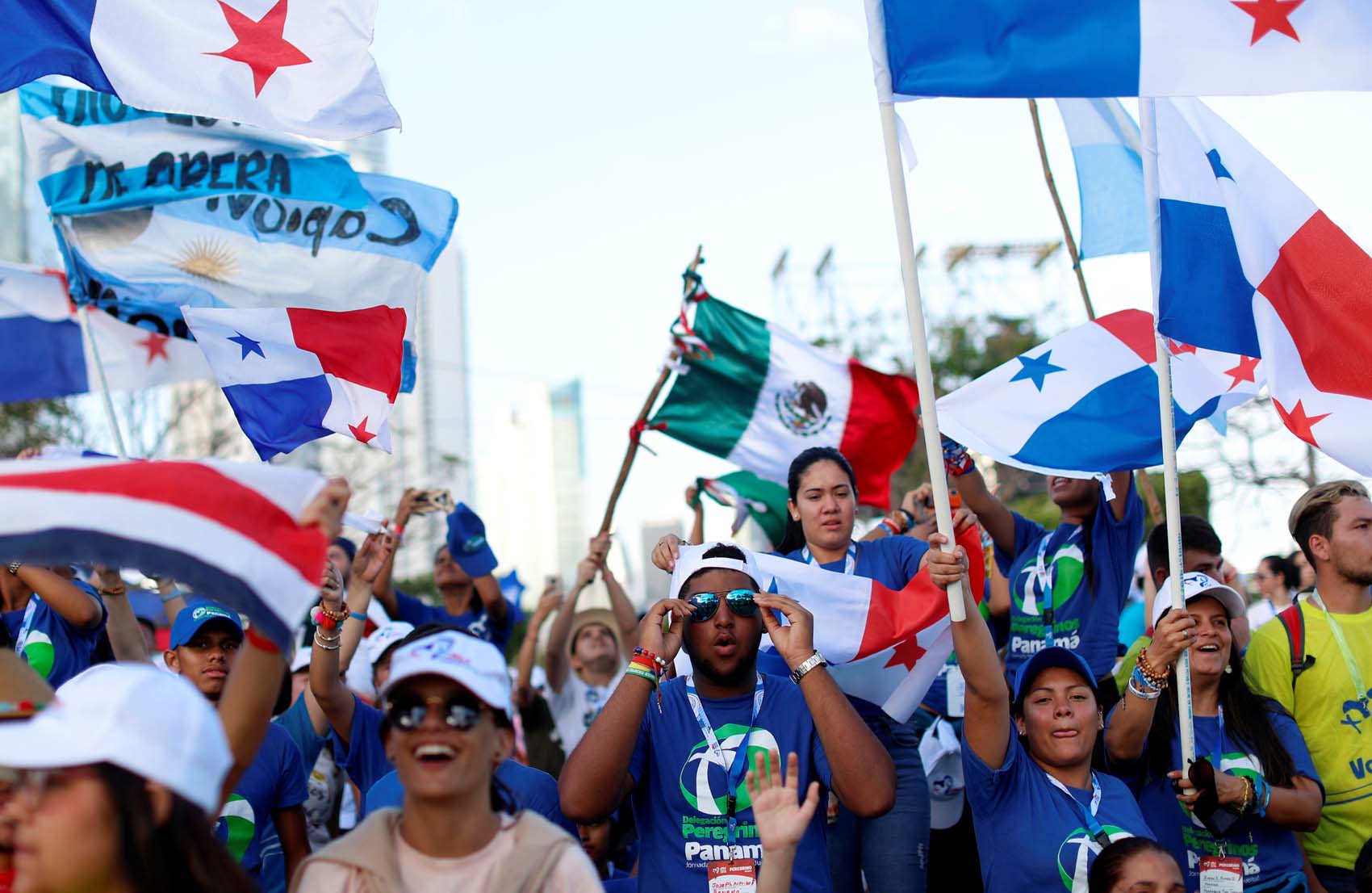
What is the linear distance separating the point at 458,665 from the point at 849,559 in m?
2.73

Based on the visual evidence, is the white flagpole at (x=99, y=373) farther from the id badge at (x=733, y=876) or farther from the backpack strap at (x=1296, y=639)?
the backpack strap at (x=1296, y=639)

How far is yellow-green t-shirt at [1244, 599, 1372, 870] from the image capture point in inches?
198

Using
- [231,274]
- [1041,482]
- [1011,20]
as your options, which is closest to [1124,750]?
[1011,20]

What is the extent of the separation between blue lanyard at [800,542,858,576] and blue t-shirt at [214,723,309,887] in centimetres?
214

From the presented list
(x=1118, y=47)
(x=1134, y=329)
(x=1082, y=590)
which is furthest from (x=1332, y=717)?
(x=1118, y=47)

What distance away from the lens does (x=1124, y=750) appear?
4.83 meters

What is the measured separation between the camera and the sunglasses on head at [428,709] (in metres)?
3.09

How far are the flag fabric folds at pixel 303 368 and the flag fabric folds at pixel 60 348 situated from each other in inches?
51.2

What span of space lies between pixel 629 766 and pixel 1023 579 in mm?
2542

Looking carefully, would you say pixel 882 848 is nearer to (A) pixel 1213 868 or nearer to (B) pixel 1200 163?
(A) pixel 1213 868

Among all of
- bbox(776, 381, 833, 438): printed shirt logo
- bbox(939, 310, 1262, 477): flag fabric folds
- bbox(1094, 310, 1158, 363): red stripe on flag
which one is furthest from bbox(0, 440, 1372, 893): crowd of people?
bbox(776, 381, 833, 438): printed shirt logo

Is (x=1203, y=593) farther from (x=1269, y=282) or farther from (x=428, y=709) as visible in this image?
(x=428, y=709)

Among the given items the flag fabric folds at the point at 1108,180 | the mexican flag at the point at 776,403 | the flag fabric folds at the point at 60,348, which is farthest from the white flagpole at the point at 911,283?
the flag fabric folds at the point at 60,348

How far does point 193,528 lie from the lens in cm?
311
